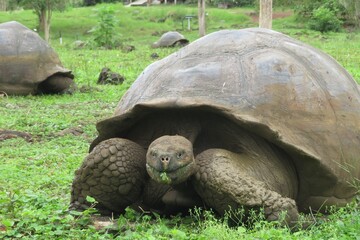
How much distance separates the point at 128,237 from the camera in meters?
2.39

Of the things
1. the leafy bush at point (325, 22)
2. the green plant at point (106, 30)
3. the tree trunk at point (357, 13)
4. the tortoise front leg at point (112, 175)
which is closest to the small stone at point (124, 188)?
the tortoise front leg at point (112, 175)

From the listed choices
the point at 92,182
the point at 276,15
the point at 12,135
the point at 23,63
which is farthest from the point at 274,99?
the point at 276,15

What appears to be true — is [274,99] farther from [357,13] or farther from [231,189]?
[357,13]

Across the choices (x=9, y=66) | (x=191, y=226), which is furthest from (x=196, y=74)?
(x=9, y=66)

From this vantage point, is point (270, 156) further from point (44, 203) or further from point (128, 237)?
point (44, 203)

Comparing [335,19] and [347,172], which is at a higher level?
[347,172]

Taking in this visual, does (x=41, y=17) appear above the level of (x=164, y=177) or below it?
below

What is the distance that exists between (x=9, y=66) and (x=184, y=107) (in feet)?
20.5

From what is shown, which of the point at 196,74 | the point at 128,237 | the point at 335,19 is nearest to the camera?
the point at 128,237

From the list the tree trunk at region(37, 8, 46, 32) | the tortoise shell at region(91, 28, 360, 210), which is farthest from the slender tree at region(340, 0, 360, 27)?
the tortoise shell at region(91, 28, 360, 210)

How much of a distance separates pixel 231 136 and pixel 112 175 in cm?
52

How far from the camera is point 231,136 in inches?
109

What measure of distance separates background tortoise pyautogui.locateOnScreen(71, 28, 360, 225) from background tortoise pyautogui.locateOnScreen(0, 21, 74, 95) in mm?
5667

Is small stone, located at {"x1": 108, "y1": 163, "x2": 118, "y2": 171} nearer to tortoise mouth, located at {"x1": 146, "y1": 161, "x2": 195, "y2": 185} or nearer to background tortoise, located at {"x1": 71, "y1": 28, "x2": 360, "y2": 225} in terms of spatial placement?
background tortoise, located at {"x1": 71, "y1": 28, "x2": 360, "y2": 225}
